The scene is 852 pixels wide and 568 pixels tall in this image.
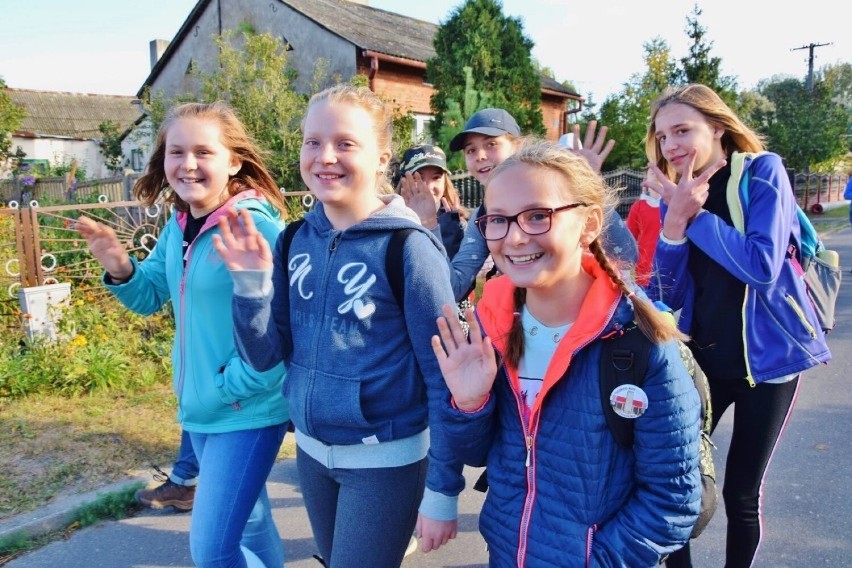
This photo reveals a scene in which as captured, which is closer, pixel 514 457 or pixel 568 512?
pixel 568 512

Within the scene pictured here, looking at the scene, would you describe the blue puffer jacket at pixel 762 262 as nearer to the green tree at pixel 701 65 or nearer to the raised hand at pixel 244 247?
the raised hand at pixel 244 247

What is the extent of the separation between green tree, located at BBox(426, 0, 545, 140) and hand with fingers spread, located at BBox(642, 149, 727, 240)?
38.1 feet

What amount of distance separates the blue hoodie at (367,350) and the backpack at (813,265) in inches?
46.0

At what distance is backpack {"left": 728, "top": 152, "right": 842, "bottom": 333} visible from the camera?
2356 mm

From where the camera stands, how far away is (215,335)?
227 cm

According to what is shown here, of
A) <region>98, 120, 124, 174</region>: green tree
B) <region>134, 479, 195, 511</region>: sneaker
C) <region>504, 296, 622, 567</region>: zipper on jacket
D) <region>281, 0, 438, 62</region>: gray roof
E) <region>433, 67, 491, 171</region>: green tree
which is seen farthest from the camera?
<region>98, 120, 124, 174</region>: green tree

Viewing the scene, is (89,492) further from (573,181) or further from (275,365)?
(573,181)

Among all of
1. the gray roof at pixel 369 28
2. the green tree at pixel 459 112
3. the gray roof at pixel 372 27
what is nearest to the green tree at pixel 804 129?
the gray roof at pixel 369 28

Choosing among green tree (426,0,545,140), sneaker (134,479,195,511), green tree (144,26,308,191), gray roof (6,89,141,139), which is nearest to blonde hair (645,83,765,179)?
sneaker (134,479,195,511)

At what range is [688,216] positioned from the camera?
7.46 ft

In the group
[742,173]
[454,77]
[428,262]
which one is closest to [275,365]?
[428,262]

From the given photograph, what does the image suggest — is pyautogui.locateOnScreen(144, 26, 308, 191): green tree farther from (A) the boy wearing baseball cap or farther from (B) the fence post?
(A) the boy wearing baseball cap

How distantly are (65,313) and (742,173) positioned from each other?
18.1ft

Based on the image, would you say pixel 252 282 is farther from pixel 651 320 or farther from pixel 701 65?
pixel 701 65
